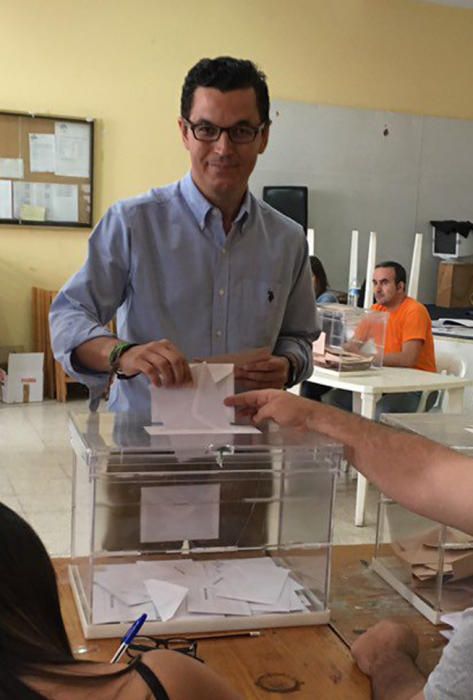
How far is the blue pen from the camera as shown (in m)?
1.04

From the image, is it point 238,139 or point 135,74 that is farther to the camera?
point 135,74

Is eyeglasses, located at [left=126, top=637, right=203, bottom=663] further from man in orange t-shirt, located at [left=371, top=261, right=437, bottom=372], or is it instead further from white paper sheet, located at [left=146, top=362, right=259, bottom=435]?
man in orange t-shirt, located at [left=371, top=261, right=437, bottom=372]

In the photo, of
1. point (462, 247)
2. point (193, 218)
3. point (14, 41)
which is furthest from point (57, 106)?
point (193, 218)

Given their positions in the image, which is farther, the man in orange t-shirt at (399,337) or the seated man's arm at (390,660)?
the man in orange t-shirt at (399,337)

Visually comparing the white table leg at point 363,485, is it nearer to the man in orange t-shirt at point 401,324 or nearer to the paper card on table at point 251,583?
the man in orange t-shirt at point 401,324

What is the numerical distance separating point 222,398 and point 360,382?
2.33 m

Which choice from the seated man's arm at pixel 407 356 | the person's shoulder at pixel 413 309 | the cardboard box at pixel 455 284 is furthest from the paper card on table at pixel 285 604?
the cardboard box at pixel 455 284

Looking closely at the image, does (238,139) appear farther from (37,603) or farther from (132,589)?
(37,603)

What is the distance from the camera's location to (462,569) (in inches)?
53.3

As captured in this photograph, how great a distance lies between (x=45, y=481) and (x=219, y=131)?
9.11 feet

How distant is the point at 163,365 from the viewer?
131cm

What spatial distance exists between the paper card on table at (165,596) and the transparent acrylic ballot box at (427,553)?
1.38 ft

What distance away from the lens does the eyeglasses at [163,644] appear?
110 centimetres

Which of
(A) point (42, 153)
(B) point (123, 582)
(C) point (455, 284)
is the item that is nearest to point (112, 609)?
(B) point (123, 582)
